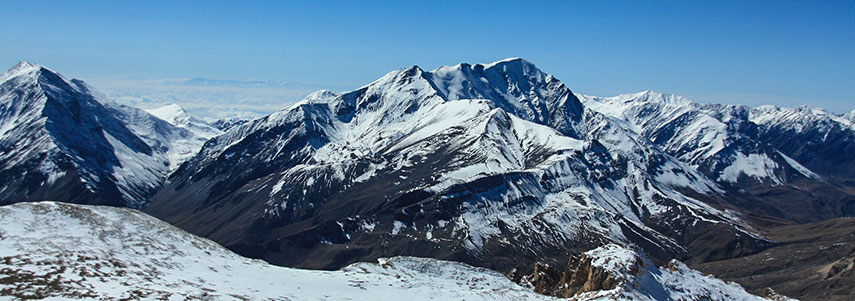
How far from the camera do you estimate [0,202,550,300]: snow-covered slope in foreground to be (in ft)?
171

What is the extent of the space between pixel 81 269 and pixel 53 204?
21649 mm

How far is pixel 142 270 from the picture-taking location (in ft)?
197

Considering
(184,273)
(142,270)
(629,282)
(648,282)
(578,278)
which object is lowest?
(184,273)

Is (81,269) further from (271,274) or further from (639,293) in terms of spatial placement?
(639,293)

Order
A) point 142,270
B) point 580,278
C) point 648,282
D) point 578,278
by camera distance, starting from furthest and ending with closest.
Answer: point 578,278
point 580,278
point 648,282
point 142,270

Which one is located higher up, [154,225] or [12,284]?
[154,225]

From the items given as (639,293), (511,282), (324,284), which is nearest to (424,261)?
(511,282)

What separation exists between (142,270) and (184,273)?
4271 mm

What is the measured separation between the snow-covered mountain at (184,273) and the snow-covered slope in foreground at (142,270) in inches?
4.2

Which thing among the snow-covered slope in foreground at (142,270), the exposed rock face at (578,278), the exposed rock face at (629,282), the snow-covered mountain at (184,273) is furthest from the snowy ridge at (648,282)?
the snow-covered slope in foreground at (142,270)

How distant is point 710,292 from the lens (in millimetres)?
83812

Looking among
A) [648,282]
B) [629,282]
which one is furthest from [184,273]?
[648,282]

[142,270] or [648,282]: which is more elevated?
[648,282]

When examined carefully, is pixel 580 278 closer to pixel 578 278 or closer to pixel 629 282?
pixel 578 278
